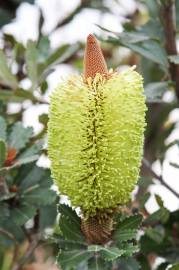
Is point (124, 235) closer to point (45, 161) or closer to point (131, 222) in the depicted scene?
point (131, 222)

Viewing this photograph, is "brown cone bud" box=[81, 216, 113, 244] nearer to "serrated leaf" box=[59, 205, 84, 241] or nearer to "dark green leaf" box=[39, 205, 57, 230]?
"serrated leaf" box=[59, 205, 84, 241]

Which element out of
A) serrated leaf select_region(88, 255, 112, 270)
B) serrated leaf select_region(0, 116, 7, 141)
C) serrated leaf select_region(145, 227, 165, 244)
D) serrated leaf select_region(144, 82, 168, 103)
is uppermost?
serrated leaf select_region(144, 82, 168, 103)

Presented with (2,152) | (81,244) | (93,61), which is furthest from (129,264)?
(93,61)

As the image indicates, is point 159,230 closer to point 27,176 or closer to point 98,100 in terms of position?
point 27,176

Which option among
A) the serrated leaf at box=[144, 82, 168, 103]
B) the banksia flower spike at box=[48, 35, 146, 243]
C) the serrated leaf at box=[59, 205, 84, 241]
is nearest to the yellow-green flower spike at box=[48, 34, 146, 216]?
the banksia flower spike at box=[48, 35, 146, 243]

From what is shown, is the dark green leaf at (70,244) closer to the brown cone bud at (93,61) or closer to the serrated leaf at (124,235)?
the serrated leaf at (124,235)

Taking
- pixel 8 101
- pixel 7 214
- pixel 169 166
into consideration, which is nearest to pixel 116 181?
pixel 7 214

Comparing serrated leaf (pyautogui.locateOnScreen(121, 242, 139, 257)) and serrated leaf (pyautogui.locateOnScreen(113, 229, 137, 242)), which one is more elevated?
serrated leaf (pyautogui.locateOnScreen(113, 229, 137, 242))
